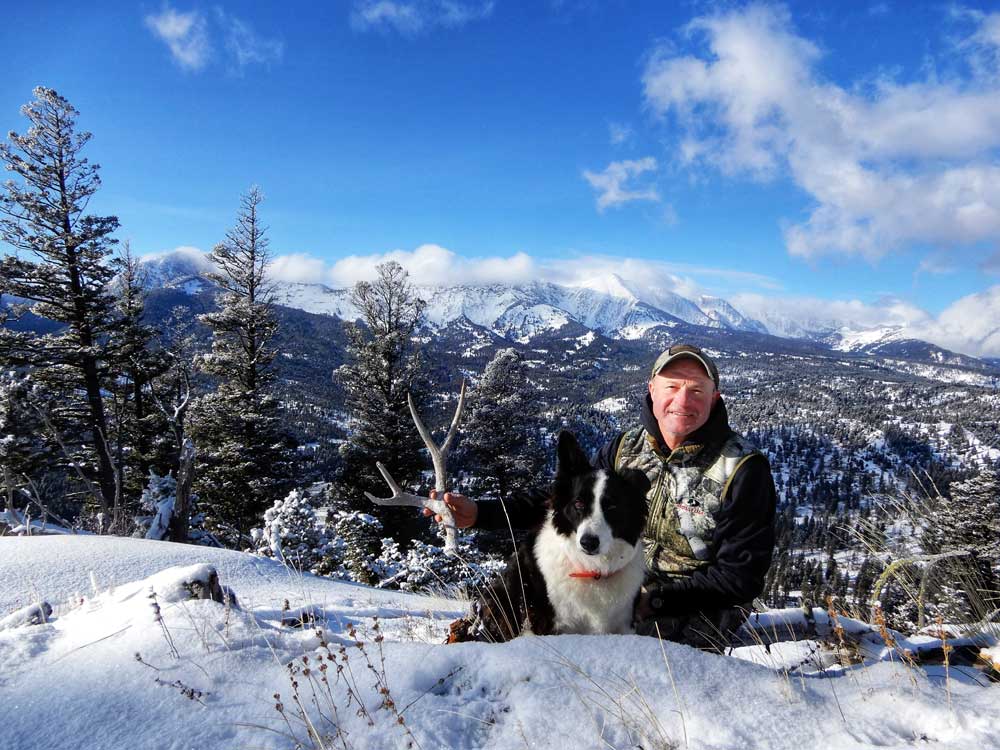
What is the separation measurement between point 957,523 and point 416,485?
18.3m

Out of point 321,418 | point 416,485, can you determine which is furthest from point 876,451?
point 416,485

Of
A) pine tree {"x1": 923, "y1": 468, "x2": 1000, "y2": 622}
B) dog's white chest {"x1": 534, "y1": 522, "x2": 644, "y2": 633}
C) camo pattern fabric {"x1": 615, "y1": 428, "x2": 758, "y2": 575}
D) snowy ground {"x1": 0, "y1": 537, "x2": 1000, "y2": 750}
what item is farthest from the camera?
pine tree {"x1": 923, "y1": 468, "x2": 1000, "y2": 622}

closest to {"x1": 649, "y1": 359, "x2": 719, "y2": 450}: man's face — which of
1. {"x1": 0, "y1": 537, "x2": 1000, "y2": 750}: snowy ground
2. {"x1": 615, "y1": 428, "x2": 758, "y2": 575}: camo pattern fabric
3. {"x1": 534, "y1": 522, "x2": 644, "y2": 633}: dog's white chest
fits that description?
{"x1": 615, "y1": 428, "x2": 758, "y2": 575}: camo pattern fabric

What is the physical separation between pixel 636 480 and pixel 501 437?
19216mm

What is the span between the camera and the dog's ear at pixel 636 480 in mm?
3098

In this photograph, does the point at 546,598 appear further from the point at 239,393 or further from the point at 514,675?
the point at 239,393

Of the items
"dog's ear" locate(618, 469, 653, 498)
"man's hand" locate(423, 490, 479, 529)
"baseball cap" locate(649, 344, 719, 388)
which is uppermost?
"baseball cap" locate(649, 344, 719, 388)

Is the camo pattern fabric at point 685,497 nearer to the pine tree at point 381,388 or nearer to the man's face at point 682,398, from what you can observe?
the man's face at point 682,398

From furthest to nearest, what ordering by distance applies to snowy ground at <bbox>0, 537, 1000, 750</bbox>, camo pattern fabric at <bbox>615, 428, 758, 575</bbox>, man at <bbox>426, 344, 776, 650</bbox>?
camo pattern fabric at <bbox>615, 428, 758, 575</bbox>
man at <bbox>426, 344, 776, 650</bbox>
snowy ground at <bbox>0, 537, 1000, 750</bbox>

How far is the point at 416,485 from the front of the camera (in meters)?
21.8

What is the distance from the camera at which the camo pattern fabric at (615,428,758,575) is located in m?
3.40

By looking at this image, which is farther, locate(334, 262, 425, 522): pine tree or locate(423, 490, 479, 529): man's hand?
locate(334, 262, 425, 522): pine tree

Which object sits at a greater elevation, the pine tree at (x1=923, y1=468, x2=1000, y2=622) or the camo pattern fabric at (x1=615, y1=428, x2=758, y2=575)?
the camo pattern fabric at (x1=615, y1=428, x2=758, y2=575)

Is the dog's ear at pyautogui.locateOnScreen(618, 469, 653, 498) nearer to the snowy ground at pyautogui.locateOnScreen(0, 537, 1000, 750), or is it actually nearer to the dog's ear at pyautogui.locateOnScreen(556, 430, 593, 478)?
the dog's ear at pyautogui.locateOnScreen(556, 430, 593, 478)
